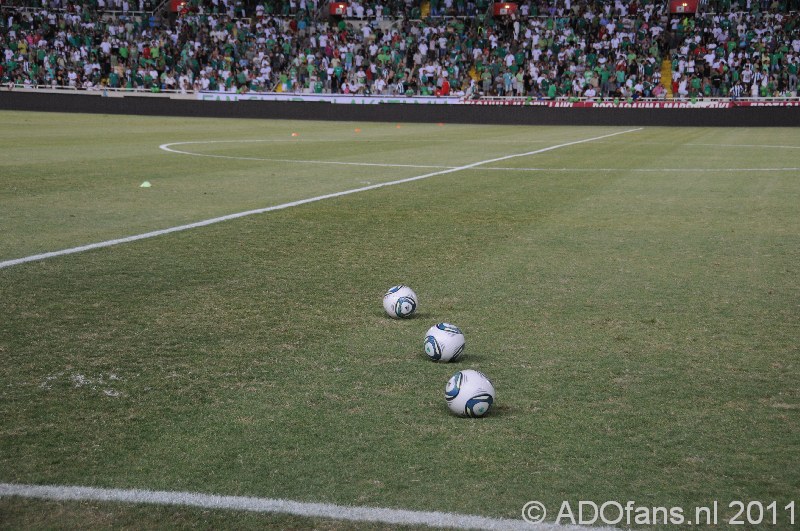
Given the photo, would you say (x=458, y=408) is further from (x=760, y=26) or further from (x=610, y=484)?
(x=760, y=26)

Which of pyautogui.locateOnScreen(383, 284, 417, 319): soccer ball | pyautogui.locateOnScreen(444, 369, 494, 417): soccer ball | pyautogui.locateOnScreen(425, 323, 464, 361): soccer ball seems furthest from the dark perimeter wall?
pyautogui.locateOnScreen(444, 369, 494, 417): soccer ball

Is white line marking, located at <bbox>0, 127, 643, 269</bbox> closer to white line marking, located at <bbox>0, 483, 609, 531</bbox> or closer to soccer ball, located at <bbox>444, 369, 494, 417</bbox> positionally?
white line marking, located at <bbox>0, 483, 609, 531</bbox>

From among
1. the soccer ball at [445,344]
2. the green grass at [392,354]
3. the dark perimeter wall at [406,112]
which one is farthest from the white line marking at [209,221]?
the dark perimeter wall at [406,112]

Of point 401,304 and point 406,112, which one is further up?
point 406,112

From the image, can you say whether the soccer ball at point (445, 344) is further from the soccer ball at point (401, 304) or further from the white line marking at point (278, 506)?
the white line marking at point (278, 506)

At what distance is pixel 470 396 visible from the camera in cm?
382

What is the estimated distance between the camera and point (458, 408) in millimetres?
3844

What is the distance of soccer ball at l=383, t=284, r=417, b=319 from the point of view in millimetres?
5465

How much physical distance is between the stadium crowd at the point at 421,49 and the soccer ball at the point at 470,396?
36.6 m

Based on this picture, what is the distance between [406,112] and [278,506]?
3613 centimetres

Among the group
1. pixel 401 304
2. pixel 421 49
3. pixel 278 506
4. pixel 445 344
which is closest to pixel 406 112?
pixel 421 49

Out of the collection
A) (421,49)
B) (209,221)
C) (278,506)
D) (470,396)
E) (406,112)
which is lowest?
(278,506)

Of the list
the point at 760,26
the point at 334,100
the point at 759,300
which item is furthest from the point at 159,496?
the point at 760,26

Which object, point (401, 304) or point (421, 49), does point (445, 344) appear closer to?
point (401, 304)
